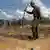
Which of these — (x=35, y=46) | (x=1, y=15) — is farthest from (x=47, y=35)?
(x=1, y=15)

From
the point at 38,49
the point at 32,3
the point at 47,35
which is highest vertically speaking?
the point at 32,3

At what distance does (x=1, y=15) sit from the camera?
46.3 inches

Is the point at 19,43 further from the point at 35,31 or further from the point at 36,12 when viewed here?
the point at 36,12

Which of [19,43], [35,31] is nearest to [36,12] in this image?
[35,31]

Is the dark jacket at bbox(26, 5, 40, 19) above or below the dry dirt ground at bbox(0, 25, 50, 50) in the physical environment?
above

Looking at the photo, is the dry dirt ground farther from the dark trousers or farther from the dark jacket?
the dark jacket

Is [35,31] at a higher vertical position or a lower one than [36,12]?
lower

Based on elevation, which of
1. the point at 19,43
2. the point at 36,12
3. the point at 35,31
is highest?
the point at 36,12

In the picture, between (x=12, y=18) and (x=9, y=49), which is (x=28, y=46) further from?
(x=12, y=18)

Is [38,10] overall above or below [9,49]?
above

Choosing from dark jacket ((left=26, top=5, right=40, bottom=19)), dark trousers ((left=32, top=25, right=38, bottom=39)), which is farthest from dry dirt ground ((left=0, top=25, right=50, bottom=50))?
dark jacket ((left=26, top=5, right=40, bottom=19))

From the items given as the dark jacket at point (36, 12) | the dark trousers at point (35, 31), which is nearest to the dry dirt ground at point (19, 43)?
the dark trousers at point (35, 31)

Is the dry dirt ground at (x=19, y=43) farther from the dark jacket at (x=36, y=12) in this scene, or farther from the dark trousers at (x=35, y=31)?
the dark jacket at (x=36, y=12)

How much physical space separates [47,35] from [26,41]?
23 centimetres
